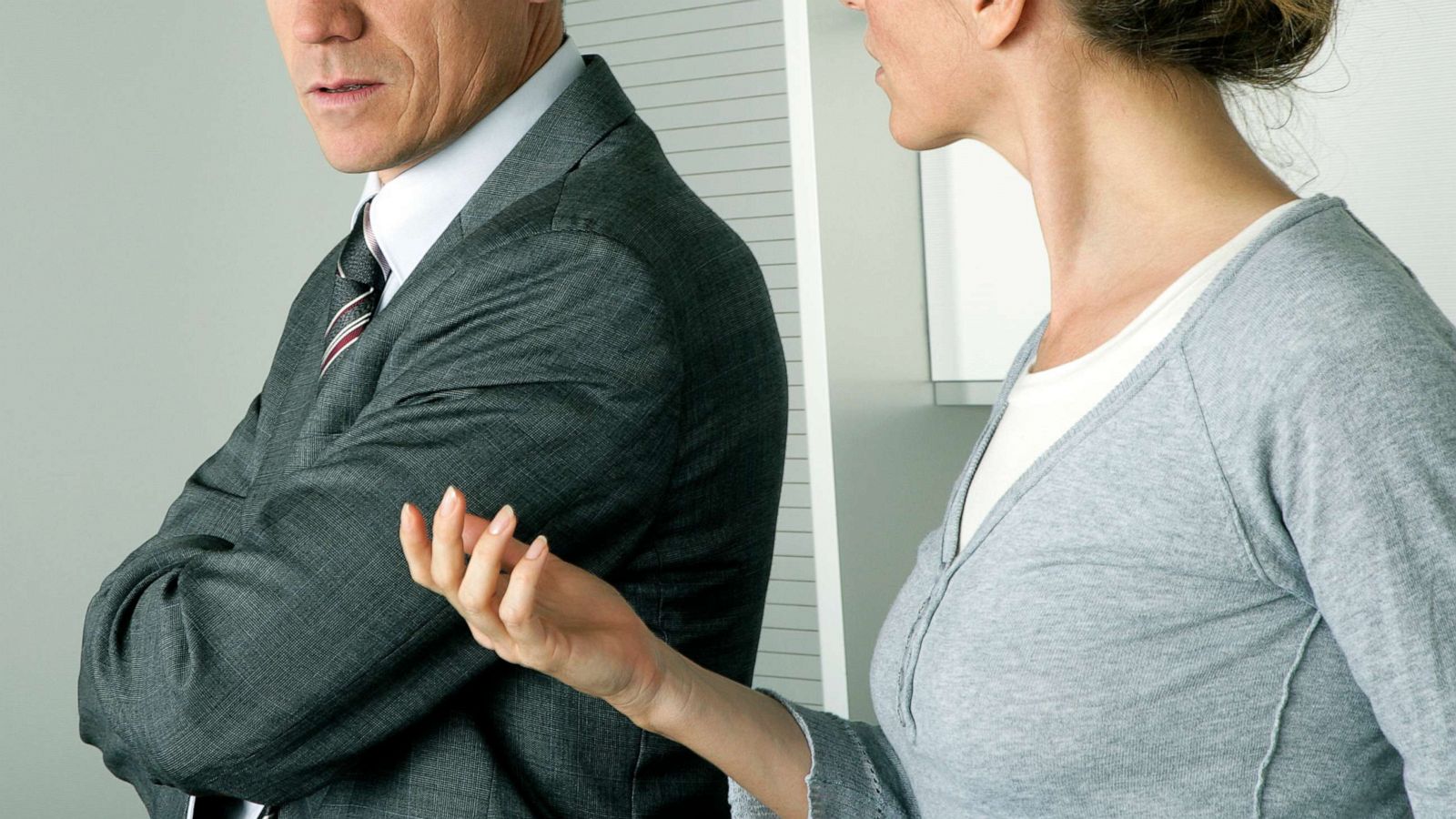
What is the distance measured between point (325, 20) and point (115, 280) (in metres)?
1.82

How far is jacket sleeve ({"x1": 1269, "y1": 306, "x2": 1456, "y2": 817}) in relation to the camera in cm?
61

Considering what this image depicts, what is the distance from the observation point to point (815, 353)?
1.84 m

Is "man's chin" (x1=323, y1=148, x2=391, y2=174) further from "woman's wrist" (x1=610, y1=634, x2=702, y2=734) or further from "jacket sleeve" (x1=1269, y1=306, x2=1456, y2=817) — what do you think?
"jacket sleeve" (x1=1269, y1=306, x2=1456, y2=817)

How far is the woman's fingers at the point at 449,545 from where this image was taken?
0.70 m

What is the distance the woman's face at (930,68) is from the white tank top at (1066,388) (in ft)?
0.52

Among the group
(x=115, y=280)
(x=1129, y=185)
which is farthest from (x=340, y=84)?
(x=115, y=280)

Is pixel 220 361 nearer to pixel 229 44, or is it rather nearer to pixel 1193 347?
pixel 229 44

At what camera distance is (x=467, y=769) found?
93 cm

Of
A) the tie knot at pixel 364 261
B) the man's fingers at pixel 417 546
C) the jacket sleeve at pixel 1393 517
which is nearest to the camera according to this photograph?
the jacket sleeve at pixel 1393 517

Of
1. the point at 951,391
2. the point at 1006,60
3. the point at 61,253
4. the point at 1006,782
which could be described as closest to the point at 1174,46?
the point at 1006,60

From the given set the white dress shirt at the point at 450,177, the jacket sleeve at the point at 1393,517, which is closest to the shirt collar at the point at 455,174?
the white dress shirt at the point at 450,177

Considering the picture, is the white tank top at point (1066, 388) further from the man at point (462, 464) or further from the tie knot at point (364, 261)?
the tie knot at point (364, 261)

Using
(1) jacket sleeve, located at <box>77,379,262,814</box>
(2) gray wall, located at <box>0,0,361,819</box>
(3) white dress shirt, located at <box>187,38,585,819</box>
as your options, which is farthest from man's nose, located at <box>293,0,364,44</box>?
(2) gray wall, located at <box>0,0,361,819</box>

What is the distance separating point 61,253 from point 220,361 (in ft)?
1.29
